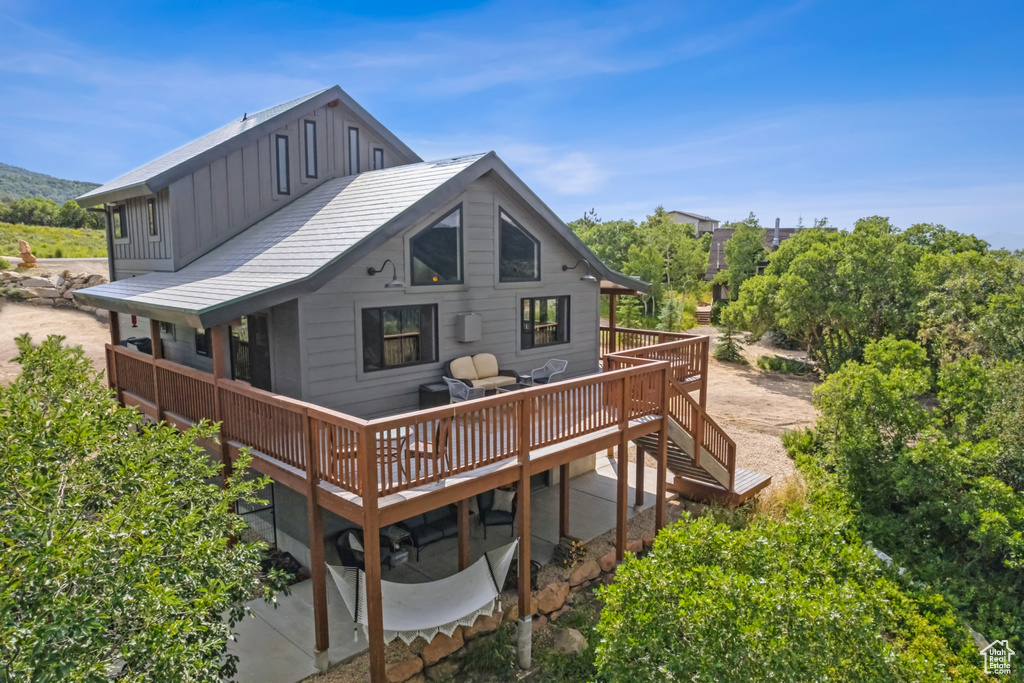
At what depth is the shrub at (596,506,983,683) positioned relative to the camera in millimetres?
5355

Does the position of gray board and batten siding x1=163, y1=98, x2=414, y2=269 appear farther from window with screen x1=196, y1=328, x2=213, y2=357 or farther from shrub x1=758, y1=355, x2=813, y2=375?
shrub x1=758, y1=355, x2=813, y2=375

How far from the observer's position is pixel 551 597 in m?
9.63

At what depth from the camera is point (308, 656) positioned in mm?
7953

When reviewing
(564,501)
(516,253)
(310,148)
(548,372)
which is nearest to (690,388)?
(548,372)

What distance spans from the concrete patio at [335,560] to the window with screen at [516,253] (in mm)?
4784

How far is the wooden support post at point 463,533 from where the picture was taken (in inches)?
355

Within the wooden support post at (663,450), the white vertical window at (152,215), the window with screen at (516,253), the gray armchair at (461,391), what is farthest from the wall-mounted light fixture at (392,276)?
the white vertical window at (152,215)

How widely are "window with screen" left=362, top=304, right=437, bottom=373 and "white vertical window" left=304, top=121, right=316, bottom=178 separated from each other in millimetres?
5465

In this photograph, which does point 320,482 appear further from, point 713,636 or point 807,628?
point 807,628

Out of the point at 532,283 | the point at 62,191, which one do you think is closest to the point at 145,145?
the point at 62,191

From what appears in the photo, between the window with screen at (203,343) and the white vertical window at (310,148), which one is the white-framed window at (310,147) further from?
the window with screen at (203,343)

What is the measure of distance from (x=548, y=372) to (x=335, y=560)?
17.3 ft

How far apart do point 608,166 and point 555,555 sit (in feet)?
172

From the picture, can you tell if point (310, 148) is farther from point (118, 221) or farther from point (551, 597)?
point (551, 597)
